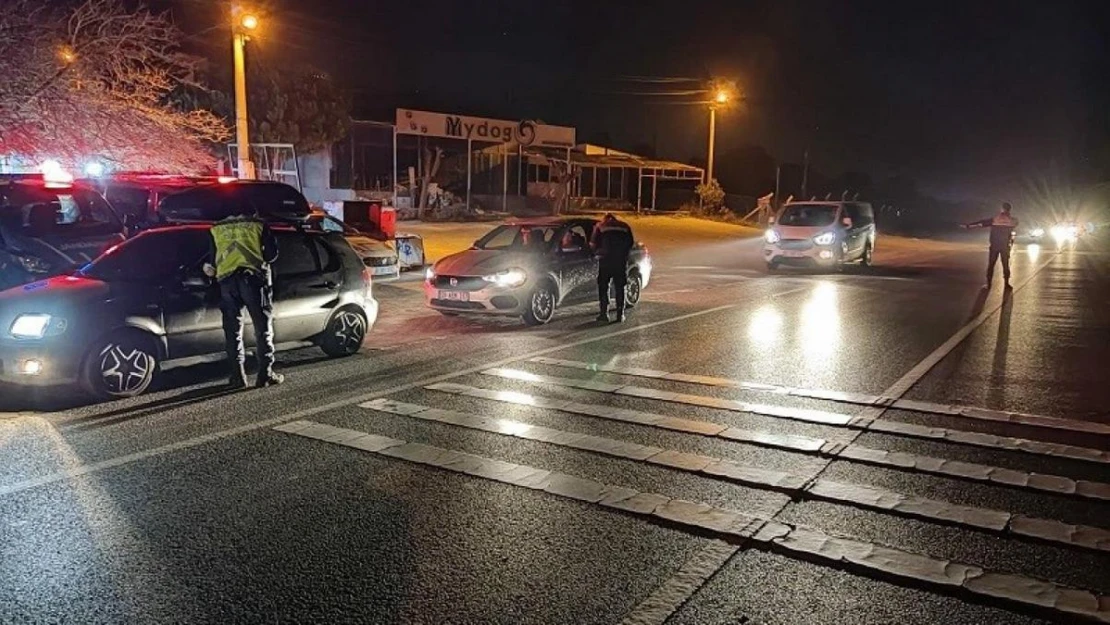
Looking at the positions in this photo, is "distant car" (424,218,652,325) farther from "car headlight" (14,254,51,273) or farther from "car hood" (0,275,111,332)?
"car hood" (0,275,111,332)

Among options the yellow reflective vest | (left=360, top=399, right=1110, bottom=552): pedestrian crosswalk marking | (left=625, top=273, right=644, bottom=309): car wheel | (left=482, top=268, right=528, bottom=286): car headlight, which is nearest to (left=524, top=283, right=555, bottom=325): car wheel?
(left=482, top=268, right=528, bottom=286): car headlight

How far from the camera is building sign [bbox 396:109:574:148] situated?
1199 inches

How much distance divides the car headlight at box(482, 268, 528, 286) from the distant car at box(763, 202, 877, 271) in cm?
1110

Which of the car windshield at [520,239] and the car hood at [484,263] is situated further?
the car windshield at [520,239]

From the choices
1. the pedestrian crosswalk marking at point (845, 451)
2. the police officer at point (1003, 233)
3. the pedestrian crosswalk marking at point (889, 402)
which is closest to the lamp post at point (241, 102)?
the pedestrian crosswalk marking at point (889, 402)

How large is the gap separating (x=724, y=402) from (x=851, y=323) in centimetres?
562

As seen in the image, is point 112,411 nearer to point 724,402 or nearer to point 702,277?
point 724,402

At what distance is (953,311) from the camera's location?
13906mm

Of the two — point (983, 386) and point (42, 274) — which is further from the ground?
Result: point (42, 274)

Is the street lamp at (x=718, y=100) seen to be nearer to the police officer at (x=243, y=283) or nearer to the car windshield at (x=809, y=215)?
the car windshield at (x=809, y=215)

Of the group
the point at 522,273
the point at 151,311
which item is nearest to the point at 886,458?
the point at 151,311

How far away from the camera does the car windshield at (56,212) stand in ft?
36.3

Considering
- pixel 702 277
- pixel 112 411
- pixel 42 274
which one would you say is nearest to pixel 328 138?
pixel 702 277

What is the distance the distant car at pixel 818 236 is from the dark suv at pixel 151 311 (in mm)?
13612
